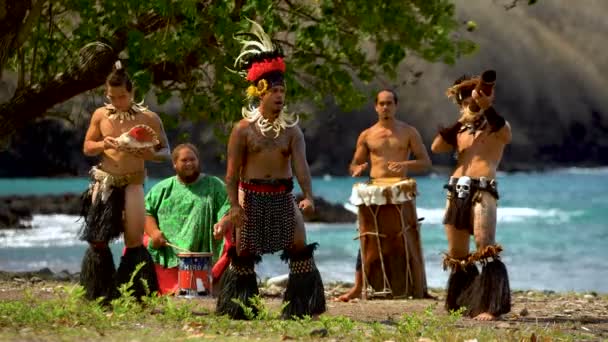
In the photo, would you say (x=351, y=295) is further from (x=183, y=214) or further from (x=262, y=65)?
(x=262, y=65)

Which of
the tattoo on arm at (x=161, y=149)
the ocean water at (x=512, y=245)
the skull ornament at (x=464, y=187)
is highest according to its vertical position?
the tattoo on arm at (x=161, y=149)

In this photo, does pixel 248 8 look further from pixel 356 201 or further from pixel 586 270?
pixel 586 270

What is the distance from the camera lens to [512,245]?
127ft

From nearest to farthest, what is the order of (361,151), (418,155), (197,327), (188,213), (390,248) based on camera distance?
(197,327)
(188,213)
(418,155)
(361,151)
(390,248)

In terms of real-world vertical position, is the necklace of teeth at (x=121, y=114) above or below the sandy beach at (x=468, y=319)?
above

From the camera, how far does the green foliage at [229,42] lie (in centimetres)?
1520

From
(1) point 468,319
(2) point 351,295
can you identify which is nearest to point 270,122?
(1) point 468,319

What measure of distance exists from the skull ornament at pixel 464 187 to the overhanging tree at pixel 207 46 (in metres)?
4.00

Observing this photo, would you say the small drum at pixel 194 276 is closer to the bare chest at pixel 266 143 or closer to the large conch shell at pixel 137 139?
the large conch shell at pixel 137 139

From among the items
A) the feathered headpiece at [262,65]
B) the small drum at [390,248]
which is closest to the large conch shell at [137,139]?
the feathered headpiece at [262,65]

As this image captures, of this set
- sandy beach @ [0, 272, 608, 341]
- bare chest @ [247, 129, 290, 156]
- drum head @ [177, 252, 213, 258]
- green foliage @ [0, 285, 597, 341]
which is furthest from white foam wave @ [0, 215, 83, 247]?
green foliage @ [0, 285, 597, 341]

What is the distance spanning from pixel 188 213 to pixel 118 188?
2293 millimetres

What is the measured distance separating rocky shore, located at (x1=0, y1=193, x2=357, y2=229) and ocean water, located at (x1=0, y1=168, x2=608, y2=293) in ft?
1.73

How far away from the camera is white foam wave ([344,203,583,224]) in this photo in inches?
2100
